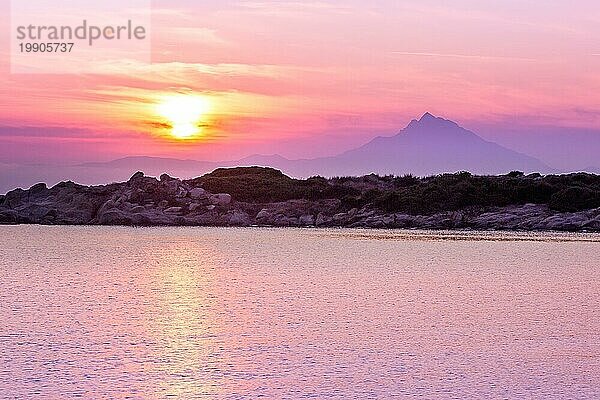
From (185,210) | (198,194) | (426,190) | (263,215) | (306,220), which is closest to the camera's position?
(185,210)

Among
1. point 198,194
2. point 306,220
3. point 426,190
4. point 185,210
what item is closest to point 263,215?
point 306,220

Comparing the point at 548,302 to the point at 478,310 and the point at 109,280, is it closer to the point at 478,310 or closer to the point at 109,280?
the point at 478,310

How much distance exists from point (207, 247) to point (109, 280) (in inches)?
1366

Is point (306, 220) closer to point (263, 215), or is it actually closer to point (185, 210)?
point (263, 215)

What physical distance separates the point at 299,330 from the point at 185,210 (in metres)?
103

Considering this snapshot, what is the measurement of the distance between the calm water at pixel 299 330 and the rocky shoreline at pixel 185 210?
215 feet

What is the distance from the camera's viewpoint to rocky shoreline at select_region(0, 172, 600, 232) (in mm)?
125562

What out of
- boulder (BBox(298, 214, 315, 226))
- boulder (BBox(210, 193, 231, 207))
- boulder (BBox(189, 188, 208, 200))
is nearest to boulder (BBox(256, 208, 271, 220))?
boulder (BBox(210, 193, 231, 207))

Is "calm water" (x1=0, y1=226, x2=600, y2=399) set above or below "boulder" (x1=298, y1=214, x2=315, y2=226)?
below

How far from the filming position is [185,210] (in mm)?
130125

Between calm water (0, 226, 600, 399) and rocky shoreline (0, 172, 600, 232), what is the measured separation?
6559 cm

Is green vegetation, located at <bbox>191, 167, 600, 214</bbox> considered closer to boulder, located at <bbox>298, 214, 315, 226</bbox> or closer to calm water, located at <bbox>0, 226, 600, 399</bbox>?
boulder, located at <bbox>298, 214, 315, 226</bbox>

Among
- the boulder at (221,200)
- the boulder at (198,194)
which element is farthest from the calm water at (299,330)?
the boulder at (221,200)

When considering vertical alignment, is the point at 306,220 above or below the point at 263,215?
below
